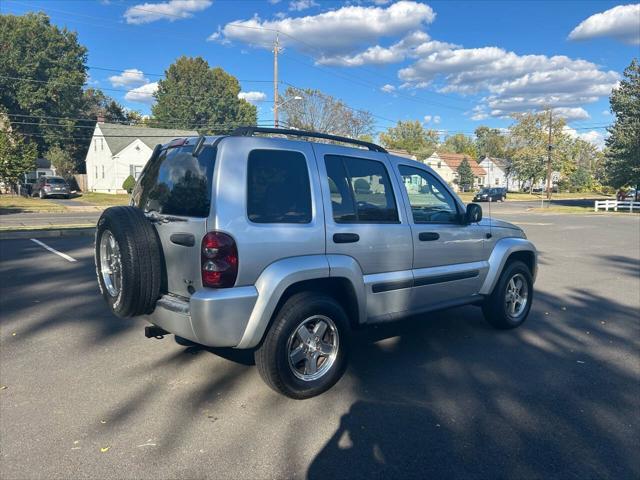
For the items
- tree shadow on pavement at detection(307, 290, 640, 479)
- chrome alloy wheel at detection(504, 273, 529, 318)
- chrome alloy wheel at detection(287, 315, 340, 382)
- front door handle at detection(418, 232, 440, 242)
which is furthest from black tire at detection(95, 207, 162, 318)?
chrome alloy wheel at detection(504, 273, 529, 318)

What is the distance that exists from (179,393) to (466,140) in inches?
5232

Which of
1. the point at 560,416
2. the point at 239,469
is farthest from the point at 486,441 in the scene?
the point at 239,469

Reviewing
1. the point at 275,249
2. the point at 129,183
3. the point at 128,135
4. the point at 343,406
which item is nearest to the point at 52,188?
the point at 129,183

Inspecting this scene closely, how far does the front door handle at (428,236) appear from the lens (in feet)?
15.0

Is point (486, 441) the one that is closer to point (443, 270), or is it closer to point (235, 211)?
point (443, 270)

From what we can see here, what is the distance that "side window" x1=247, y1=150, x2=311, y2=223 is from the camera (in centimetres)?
353

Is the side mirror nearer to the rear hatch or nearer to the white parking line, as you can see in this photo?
the rear hatch

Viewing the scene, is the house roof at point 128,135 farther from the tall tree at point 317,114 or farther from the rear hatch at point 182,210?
the rear hatch at point 182,210

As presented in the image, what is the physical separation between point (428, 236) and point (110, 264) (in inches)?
112

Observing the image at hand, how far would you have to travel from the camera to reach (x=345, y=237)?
394 centimetres

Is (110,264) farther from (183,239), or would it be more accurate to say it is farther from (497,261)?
(497,261)

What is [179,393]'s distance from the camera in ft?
12.8

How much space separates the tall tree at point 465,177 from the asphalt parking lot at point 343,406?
69575mm

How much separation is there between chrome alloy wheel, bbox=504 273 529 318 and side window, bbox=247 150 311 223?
3050 mm
